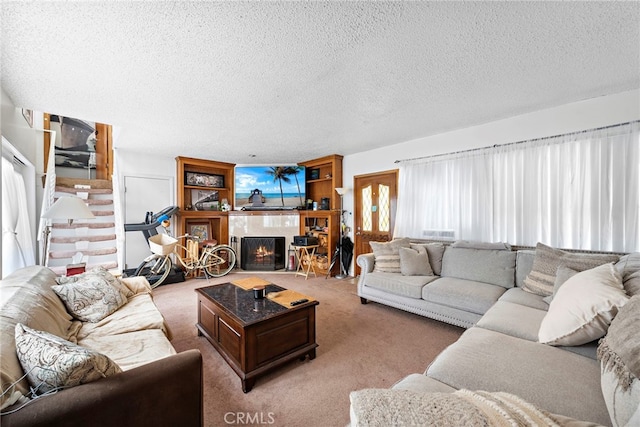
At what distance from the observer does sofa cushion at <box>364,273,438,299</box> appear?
293cm

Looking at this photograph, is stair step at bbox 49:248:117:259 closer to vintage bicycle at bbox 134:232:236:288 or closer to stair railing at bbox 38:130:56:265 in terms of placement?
stair railing at bbox 38:130:56:265

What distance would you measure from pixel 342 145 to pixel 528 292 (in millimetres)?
3204

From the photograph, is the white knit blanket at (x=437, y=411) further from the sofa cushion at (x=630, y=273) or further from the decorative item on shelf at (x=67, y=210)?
the decorative item on shelf at (x=67, y=210)

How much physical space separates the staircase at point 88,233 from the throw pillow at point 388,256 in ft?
12.2

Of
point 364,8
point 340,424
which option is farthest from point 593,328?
point 364,8

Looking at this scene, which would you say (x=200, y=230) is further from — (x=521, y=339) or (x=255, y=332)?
(x=521, y=339)

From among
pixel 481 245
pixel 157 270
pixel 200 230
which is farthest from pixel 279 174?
pixel 481 245

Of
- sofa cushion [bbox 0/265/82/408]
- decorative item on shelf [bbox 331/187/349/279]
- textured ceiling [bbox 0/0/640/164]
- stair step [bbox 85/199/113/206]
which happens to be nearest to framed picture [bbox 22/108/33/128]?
textured ceiling [bbox 0/0/640/164]

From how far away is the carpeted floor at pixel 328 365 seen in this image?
161 cm

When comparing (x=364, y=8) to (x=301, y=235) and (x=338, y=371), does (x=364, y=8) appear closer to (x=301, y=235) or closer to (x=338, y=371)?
(x=338, y=371)

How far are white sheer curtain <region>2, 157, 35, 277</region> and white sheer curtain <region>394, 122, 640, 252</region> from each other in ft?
15.1

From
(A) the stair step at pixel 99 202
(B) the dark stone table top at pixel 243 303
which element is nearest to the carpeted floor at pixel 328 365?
(B) the dark stone table top at pixel 243 303

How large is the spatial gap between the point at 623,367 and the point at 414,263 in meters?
2.31

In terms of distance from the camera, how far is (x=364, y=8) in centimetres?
141
